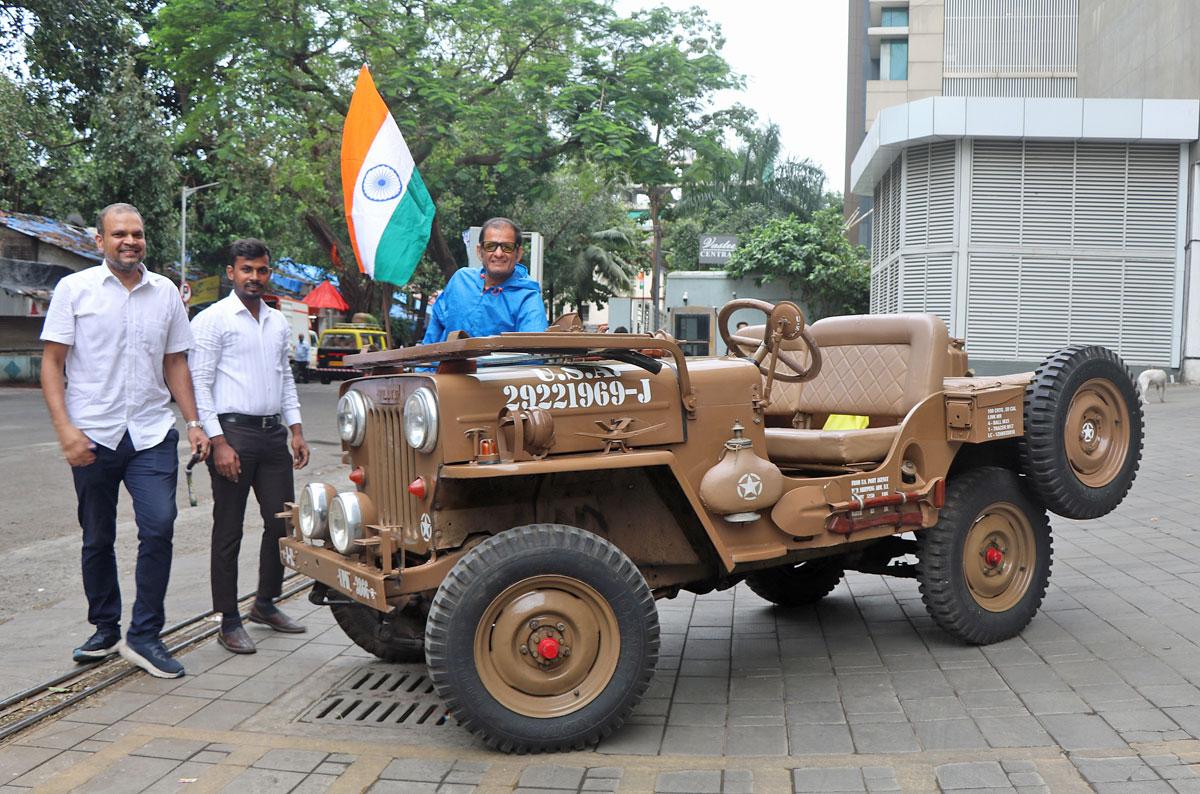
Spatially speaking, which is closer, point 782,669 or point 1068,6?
point 782,669

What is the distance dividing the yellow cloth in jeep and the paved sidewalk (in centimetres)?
104

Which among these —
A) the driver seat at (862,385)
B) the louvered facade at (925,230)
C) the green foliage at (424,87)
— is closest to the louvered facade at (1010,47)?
the louvered facade at (925,230)

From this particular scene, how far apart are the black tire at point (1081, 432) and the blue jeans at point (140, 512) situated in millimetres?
3952

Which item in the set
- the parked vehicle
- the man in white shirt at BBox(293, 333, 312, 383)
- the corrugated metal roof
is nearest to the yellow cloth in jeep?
the parked vehicle

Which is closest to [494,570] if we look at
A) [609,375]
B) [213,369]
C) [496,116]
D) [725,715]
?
[609,375]

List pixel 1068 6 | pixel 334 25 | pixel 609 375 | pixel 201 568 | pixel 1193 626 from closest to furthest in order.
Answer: pixel 609 375, pixel 1193 626, pixel 201 568, pixel 334 25, pixel 1068 6

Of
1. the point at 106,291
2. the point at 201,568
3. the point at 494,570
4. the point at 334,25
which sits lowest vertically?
the point at 201,568

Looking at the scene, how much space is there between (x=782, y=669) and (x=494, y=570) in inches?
71.3

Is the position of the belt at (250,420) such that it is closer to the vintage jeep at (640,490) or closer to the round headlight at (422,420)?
the vintage jeep at (640,490)

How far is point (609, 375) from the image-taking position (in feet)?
14.0

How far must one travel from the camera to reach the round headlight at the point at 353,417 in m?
4.61

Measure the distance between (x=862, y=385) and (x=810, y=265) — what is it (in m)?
28.9

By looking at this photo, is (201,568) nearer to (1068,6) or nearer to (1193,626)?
(1193,626)

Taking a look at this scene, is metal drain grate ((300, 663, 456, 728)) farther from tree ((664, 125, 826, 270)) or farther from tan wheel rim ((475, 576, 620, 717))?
tree ((664, 125, 826, 270))
